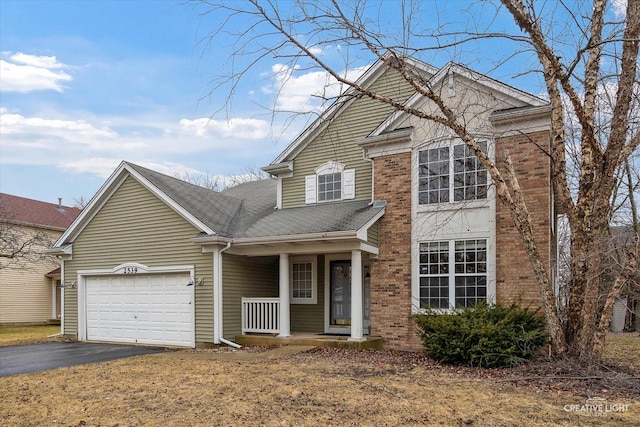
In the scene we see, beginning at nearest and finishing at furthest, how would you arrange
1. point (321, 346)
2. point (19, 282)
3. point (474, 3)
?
point (474, 3) < point (321, 346) < point (19, 282)

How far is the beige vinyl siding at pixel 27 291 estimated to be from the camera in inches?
953

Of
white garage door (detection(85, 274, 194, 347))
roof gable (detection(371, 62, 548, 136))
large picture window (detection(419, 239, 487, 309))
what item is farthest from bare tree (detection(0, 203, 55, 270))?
large picture window (detection(419, 239, 487, 309))

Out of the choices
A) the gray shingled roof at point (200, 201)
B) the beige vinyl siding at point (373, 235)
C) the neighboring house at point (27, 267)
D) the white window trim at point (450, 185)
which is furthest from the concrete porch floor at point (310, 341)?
the neighboring house at point (27, 267)

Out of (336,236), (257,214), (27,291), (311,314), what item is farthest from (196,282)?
(27,291)

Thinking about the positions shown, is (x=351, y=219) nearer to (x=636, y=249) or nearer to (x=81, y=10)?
(x=636, y=249)

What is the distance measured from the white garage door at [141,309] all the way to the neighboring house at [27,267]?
1013cm

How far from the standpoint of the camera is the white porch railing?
1309 centimetres

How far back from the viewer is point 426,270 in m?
11.8

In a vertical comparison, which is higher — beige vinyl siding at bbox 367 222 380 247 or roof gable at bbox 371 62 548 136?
roof gable at bbox 371 62 548 136

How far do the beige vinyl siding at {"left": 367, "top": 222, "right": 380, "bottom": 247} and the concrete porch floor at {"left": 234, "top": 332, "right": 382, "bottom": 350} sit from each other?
2.32 m

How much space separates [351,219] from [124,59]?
7768 millimetres

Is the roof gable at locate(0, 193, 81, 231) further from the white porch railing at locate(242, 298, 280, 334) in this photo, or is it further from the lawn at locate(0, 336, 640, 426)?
the lawn at locate(0, 336, 640, 426)

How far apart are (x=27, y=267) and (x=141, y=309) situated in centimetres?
1486

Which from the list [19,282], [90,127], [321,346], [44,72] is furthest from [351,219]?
[90,127]
